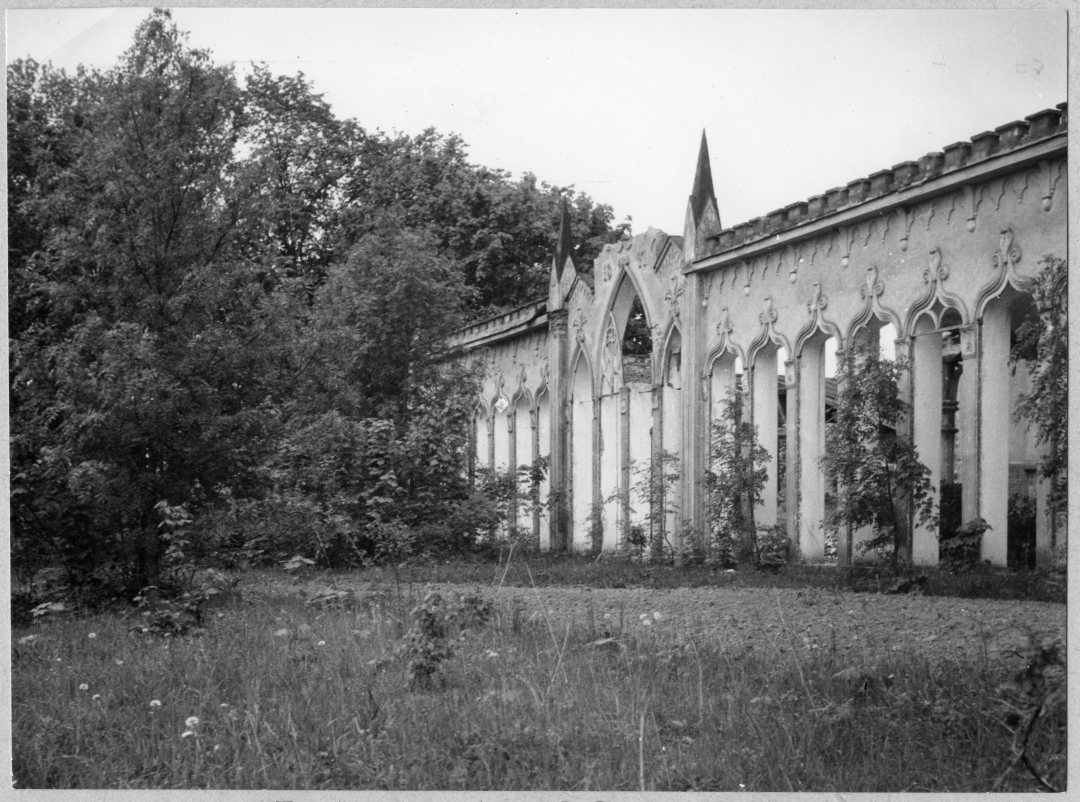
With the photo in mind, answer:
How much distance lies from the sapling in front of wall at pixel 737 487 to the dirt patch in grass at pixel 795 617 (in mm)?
2823

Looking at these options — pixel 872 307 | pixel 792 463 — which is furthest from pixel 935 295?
pixel 792 463

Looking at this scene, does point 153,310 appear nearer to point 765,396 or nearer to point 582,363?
point 765,396

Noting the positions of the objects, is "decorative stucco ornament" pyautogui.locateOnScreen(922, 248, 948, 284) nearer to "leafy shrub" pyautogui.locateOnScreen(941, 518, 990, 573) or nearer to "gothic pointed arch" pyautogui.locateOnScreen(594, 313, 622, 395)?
"leafy shrub" pyautogui.locateOnScreen(941, 518, 990, 573)

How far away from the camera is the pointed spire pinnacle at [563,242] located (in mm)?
18514

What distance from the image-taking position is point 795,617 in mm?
7727

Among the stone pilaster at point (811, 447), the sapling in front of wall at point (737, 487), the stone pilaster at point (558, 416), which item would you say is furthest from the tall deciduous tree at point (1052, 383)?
the stone pilaster at point (558, 416)

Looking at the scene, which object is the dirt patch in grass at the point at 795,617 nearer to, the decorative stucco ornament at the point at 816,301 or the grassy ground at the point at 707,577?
the grassy ground at the point at 707,577

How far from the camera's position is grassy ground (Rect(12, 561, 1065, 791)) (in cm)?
458

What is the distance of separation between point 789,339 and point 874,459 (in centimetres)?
279

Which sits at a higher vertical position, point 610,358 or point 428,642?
point 610,358

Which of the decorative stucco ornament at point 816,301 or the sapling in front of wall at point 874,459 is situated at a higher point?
the decorative stucco ornament at point 816,301

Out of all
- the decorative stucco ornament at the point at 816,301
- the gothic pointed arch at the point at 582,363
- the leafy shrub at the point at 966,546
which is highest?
the decorative stucco ornament at the point at 816,301

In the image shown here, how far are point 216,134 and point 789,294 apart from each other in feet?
23.3

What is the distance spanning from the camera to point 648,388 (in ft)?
55.6
